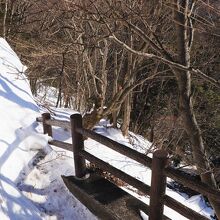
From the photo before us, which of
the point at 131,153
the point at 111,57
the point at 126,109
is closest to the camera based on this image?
the point at 131,153

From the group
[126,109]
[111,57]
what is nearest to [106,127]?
[126,109]

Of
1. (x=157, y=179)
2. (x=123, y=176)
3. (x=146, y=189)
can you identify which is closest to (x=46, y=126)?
(x=123, y=176)

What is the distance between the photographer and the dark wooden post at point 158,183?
4.02 metres

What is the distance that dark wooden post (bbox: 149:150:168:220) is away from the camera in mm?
4023

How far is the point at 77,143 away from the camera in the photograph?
546 centimetres

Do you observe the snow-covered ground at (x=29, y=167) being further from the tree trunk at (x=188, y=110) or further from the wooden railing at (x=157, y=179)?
the tree trunk at (x=188, y=110)

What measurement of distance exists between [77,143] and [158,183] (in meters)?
1.74

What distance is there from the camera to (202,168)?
4945 mm

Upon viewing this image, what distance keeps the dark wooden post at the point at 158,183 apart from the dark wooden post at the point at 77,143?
156 centimetres

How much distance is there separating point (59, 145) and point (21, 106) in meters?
1.31

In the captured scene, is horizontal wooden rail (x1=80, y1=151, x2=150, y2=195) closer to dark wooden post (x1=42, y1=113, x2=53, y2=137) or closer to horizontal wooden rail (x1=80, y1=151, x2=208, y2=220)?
horizontal wooden rail (x1=80, y1=151, x2=208, y2=220)

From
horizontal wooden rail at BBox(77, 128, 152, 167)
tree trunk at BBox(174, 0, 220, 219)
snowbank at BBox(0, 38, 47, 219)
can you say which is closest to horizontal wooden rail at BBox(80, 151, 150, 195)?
horizontal wooden rail at BBox(77, 128, 152, 167)

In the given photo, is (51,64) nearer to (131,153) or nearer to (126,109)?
(126,109)

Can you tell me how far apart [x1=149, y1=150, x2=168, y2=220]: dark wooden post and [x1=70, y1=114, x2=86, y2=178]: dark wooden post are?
1561 millimetres
